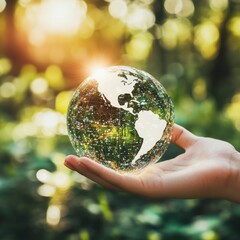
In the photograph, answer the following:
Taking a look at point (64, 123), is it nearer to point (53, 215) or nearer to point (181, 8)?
point (53, 215)

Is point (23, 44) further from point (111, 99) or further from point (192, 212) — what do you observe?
point (111, 99)

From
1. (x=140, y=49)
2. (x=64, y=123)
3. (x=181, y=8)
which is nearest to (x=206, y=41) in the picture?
(x=181, y=8)

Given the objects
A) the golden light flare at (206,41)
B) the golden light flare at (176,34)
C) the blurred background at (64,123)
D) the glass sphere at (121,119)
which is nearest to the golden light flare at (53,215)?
the blurred background at (64,123)

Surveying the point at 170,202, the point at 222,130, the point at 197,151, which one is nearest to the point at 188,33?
the point at 222,130

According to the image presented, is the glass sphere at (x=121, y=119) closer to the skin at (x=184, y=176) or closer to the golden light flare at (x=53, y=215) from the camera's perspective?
the skin at (x=184, y=176)

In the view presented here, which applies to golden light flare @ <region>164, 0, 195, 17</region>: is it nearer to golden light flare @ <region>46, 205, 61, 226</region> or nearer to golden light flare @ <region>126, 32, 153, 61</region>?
golden light flare @ <region>126, 32, 153, 61</region>
